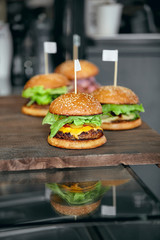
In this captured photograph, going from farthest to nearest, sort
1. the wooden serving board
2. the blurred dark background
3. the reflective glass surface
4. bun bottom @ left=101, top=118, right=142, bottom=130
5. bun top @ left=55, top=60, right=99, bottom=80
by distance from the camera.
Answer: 1. the blurred dark background
2. bun top @ left=55, top=60, right=99, bottom=80
3. bun bottom @ left=101, top=118, right=142, bottom=130
4. the wooden serving board
5. the reflective glass surface

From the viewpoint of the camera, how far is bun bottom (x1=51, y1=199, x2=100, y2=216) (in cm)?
124

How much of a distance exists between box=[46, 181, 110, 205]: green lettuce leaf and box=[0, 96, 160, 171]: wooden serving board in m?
0.32

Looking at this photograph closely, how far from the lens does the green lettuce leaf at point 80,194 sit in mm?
1328

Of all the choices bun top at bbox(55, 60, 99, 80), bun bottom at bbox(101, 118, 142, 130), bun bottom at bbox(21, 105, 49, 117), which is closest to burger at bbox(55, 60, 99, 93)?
bun top at bbox(55, 60, 99, 80)

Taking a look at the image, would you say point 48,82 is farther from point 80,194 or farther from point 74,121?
point 80,194

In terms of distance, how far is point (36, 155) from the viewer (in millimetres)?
1814

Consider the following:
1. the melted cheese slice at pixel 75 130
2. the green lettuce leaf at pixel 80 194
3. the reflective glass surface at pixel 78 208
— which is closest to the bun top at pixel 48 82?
the melted cheese slice at pixel 75 130

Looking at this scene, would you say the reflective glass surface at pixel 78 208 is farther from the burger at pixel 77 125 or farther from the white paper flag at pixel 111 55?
the white paper flag at pixel 111 55

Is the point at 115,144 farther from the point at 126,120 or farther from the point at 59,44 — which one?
the point at 59,44

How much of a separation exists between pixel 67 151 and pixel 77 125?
0.48ft

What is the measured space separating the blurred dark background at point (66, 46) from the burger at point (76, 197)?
8.45ft

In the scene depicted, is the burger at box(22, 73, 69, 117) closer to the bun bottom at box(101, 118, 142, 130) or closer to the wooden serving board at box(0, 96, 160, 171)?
the wooden serving board at box(0, 96, 160, 171)

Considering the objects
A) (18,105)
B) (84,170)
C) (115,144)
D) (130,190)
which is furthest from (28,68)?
(130,190)

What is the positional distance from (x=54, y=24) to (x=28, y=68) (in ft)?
1.85
